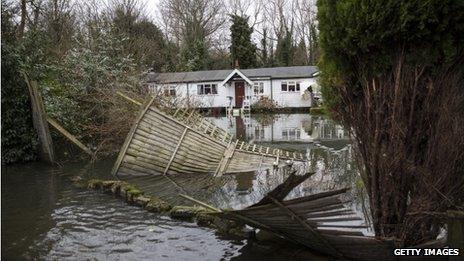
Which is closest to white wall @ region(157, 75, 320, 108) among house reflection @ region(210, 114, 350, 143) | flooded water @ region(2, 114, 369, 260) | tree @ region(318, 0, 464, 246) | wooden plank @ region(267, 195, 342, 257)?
house reflection @ region(210, 114, 350, 143)

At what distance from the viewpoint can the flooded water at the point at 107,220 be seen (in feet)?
22.7

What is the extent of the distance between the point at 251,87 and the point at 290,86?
3589mm

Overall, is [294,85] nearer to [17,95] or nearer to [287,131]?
[287,131]

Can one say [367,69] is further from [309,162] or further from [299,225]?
[309,162]

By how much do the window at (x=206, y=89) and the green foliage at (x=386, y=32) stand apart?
37474 mm

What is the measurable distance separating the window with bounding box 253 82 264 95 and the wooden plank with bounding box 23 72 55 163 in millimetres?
27530

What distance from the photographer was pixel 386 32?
473 centimetres

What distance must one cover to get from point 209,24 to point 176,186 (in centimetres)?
4647

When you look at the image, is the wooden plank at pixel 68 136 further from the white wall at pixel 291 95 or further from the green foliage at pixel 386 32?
the white wall at pixel 291 95

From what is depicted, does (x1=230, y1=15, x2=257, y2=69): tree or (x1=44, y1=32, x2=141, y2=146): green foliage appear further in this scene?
(x1=230, y1=15, x2=257, y2=69): tree

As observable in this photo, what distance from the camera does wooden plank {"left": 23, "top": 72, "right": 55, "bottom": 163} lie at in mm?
15742

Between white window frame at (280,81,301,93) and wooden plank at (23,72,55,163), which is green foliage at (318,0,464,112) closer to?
wooden plank at (23,72,55,163)

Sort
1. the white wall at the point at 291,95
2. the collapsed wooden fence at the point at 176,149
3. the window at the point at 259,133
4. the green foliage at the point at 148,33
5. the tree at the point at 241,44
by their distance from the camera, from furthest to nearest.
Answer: the tree at the point at 241,44 < the white wall at the point at 291,95 < the green foliage at the point at 148,33 < the window at the point at 259,133 < the collapsed wooden fence at the point at 176,149

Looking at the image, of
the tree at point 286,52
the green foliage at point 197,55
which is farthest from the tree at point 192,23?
the tree at point 286,52
